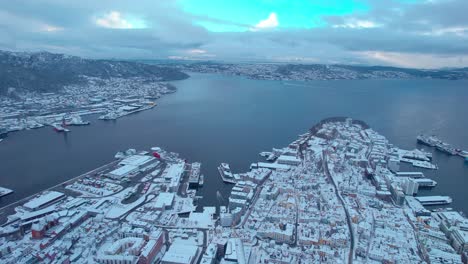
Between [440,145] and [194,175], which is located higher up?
[440,145]

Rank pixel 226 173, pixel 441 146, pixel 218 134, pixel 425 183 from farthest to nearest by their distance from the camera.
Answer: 1. pixel 218 134
2. pixel 441 146
3. pixel 226 173
4. pixel 425 183

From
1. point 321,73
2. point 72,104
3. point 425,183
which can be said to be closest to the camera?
point 425,183

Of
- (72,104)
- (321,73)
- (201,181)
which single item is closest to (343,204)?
(201,181)

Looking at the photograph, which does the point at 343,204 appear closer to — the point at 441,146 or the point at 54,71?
the point at 441,146

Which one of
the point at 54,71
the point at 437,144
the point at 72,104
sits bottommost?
the point at 437,144

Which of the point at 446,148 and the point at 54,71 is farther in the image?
the point at 54,71

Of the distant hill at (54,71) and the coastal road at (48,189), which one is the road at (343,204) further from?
the distant hill at (54,71)
